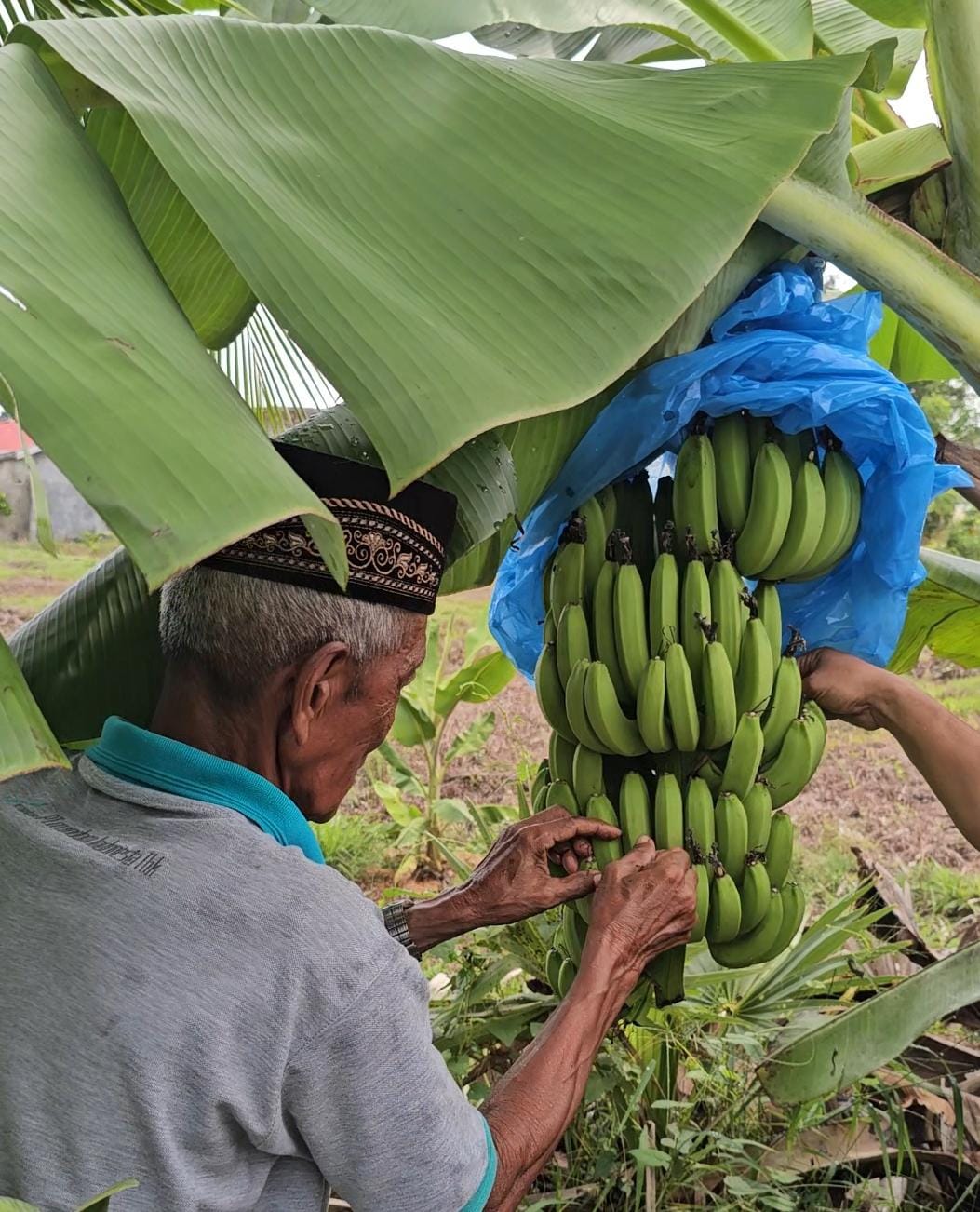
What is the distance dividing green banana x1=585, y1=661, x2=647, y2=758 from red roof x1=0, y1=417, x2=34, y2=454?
1.88ft

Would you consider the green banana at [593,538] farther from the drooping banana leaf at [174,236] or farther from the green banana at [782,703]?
the drooping banana leaf at [174,236]

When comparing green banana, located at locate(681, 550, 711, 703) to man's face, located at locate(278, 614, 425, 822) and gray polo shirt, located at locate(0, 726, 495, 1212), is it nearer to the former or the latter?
man's face, located at locate(278, 614, 425, 822)

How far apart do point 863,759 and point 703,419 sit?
3.35 m

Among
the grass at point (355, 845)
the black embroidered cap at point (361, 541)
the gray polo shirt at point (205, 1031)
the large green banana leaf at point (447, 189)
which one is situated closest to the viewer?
the large green banana leaf at point (447, 189)

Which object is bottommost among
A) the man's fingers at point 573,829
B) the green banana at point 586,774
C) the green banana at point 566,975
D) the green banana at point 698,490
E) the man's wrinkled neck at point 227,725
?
the green banana at point 566,975

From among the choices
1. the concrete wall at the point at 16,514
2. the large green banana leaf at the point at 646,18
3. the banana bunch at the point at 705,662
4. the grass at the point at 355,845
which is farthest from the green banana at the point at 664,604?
the concrete wall at the point at 16,514

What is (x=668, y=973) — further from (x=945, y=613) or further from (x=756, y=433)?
(x=945, y=613)

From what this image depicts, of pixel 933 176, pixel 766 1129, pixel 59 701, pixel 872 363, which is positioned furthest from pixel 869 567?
pixel 766 1129

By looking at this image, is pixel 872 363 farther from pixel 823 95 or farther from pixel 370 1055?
pixel 370 1055

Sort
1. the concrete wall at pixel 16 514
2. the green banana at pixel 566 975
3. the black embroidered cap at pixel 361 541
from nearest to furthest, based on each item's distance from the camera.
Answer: the black embroidered cap at pixel 361 541 → the green banana at pixel 566 975 → the concrete wall at pixel 16 514

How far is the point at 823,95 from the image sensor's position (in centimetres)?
87

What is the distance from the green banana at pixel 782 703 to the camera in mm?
1194

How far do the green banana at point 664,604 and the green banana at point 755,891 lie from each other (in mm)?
254

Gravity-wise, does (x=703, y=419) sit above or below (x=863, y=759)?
above
